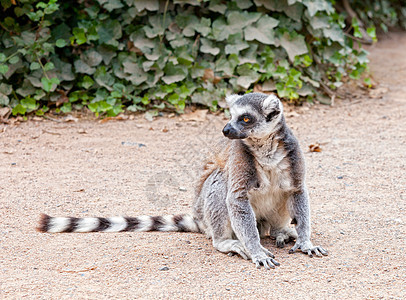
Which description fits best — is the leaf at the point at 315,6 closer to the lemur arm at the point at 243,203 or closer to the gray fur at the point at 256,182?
the gray fur at the point at 256,182

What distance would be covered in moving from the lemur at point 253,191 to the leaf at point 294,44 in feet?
13.7

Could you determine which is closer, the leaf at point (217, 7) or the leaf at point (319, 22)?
the leaf at point (217, 7)

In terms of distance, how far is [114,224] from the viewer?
4.45 metres

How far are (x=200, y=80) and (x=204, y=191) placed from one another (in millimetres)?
3865

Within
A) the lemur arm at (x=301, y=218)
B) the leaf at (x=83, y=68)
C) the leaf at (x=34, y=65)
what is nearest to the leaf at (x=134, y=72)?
the leaf at (x=83, y=68)

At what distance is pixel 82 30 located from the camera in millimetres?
7941

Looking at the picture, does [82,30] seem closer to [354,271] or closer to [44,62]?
[44,62]

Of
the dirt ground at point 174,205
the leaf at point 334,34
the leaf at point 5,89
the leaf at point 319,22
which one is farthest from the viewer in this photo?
the leaf at point 334,34

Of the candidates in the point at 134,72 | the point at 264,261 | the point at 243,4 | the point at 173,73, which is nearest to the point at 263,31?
the point at 243,4

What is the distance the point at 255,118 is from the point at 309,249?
42.6 inches

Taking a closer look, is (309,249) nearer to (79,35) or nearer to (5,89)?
(79,35)

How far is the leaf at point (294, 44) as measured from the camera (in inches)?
327

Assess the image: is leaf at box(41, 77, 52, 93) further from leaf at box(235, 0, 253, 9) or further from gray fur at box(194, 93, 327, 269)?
gray fur at box(194, 93, 327, 269)

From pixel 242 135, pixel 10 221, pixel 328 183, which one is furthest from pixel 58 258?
pixel 328 183
